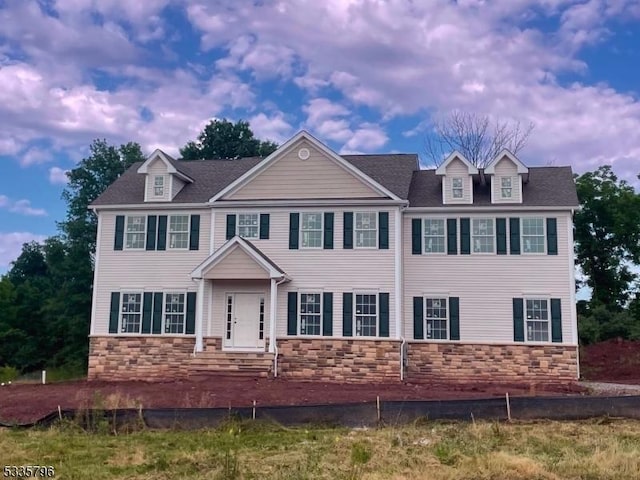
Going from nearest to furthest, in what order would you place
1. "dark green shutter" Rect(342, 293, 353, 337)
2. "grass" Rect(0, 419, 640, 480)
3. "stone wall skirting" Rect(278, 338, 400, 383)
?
"grass" Rect(0, 419, 640, 480), "stone wall skirting" Rect(278, 338, 400, 383), "dark green shutter" Rect(342, 293, 353, 337)

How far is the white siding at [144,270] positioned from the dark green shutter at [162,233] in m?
0.17

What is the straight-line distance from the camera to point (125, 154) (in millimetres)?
39250

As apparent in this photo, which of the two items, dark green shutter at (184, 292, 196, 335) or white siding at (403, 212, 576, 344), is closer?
white siding at (403, 212, 576, 344)

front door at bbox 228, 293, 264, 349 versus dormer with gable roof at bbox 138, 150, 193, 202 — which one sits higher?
dormer with gable roof at bbox 138, 150, 193, 202

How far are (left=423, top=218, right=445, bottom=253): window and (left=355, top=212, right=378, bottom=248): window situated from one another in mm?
1788

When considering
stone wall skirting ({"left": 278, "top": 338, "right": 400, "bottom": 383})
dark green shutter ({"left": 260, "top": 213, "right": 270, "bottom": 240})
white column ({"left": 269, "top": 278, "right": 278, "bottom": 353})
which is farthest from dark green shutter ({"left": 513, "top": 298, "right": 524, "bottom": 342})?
dark green shutter ({"left": 260, "top": 213, "right": 270, "bottom": 240})

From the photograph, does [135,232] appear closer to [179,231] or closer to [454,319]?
[179,231]

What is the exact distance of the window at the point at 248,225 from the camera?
69.6ft

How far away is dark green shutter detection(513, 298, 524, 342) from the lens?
1978 centimetres

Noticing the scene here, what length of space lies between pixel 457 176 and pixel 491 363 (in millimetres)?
6137

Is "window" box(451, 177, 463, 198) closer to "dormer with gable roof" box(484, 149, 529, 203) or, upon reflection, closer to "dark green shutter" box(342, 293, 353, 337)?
"dormer with gable roof" box(484, 149, 529, 203)

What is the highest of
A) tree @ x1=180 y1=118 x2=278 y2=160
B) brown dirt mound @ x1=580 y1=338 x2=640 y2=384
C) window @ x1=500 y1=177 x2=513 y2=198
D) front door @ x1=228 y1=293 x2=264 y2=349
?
tree @ x1=180 y1=118 x2=278 y2=160

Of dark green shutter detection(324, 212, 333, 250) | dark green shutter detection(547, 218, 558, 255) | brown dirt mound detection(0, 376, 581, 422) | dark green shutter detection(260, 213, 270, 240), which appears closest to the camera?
brown dirt mound detection(0, 376, 581, 422)

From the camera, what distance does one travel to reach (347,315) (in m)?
20.1
